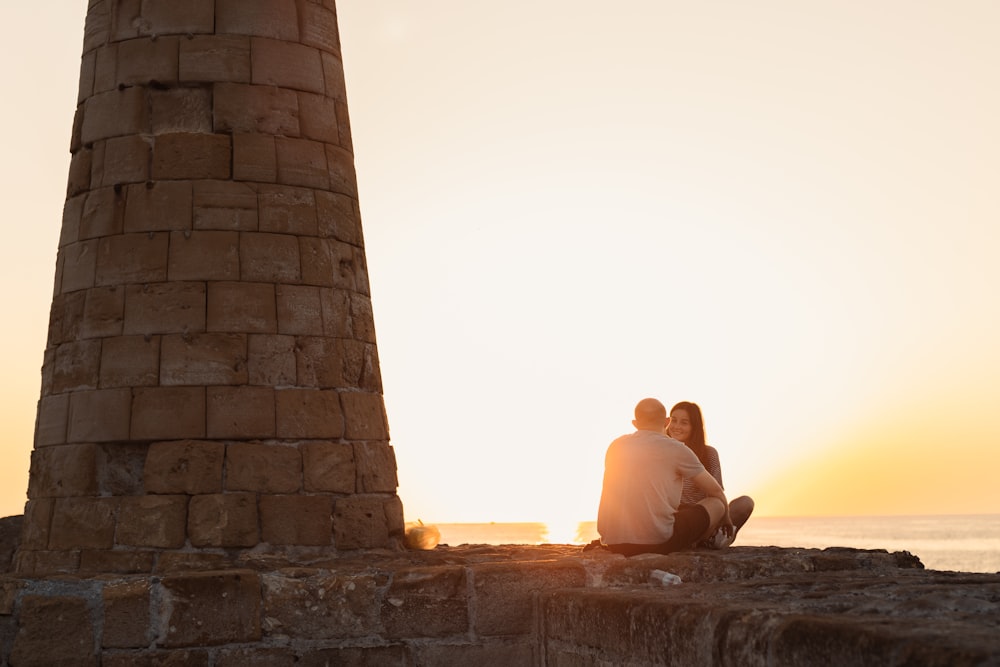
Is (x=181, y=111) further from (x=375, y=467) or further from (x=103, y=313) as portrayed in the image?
(x=375, y=467)

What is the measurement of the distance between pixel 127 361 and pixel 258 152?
5.82 ft

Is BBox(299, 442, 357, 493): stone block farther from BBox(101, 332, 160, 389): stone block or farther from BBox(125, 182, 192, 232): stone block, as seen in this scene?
BBox(125, 182, 192, 232): stone block

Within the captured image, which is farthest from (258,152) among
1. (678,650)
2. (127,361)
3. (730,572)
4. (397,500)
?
(678,650)

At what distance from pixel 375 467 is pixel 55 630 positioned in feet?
9.24

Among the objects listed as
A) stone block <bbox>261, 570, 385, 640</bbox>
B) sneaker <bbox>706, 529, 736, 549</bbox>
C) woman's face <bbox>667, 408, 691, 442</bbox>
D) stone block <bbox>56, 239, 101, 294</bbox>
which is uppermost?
stone block <bbox>56, 239, 101, 294</bbox>

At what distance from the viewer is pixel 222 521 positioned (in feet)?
26.0

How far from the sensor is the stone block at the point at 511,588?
22.0ft

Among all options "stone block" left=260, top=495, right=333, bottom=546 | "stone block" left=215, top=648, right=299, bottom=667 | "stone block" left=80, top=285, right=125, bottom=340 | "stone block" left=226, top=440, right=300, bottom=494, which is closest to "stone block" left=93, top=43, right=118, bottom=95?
"stone block" left=80, top=285, right=125, bottom=340

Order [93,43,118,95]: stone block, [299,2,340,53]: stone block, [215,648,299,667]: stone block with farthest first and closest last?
1. [299,2,340,53]: stone block
2. [93,43,118,95]: stone block
3. [215,648,299,667]: stone block

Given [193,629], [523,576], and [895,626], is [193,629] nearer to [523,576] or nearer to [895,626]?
[523,576]

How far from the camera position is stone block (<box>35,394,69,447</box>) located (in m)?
8.52

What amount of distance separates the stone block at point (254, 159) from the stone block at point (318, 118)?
0.35 meters

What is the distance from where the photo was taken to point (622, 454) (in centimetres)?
759

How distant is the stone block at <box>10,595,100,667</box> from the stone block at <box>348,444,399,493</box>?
2479 millimetres
